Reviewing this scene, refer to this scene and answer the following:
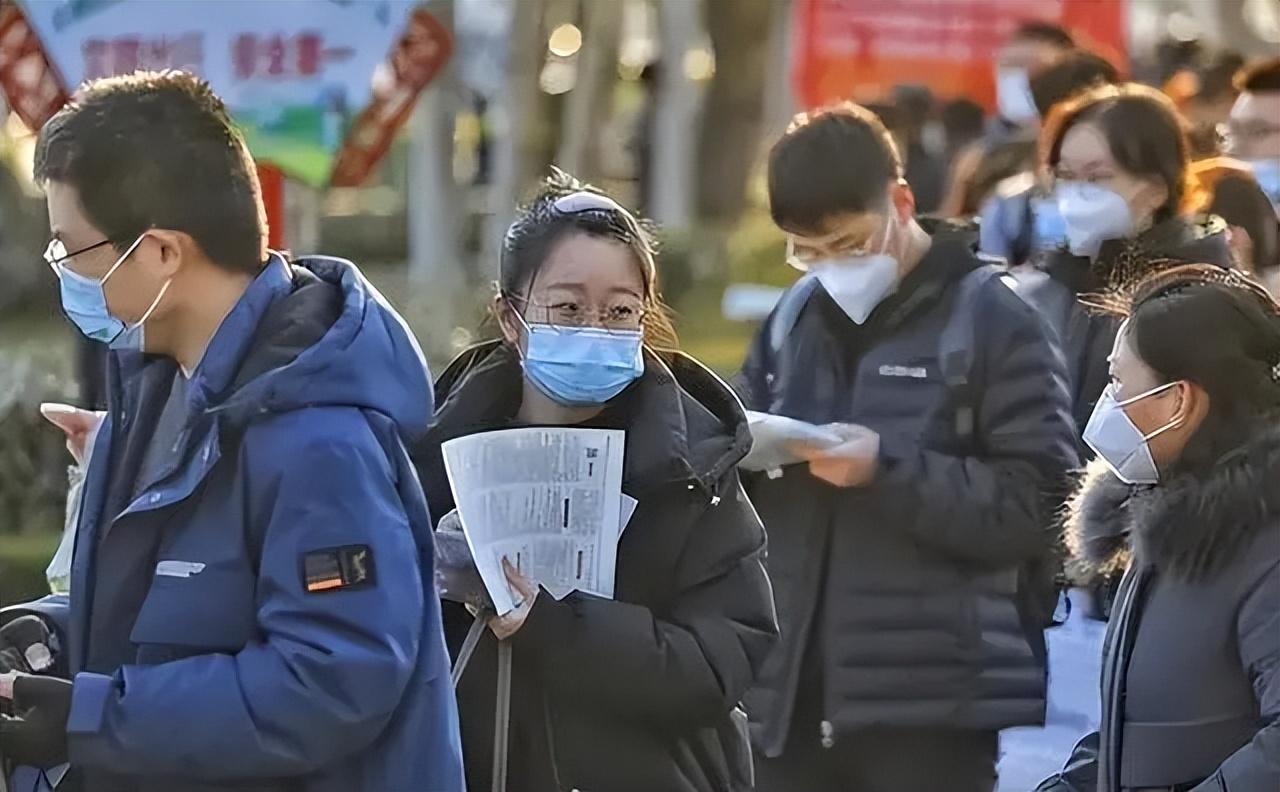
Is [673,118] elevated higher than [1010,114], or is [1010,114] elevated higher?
[1010,114]

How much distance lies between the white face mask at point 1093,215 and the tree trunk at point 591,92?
43.2ft

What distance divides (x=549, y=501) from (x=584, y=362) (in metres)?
0.23

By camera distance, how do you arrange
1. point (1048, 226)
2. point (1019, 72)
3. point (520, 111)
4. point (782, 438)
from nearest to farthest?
point (782, 438) → point (1048, 226) → point (1019, 72) → point (520, 111)

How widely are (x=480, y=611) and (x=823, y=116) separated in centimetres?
155

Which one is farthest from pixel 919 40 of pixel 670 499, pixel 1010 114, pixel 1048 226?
pixel 670 499

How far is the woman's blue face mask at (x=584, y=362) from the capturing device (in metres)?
3.44

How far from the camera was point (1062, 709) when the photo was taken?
551 cm

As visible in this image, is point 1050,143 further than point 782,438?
Yes

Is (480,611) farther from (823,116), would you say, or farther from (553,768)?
(823,116)

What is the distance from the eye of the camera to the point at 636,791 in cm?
331

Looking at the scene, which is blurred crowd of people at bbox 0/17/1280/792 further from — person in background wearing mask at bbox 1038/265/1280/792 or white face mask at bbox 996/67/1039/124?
white face mask at bbox 996/67/1039/124

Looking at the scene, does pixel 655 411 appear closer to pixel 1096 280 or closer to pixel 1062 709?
pixel 1096 280

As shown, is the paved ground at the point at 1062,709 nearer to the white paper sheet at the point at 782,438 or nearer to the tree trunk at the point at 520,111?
the white paper sheet at the point at 782,438

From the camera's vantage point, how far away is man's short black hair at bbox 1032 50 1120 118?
734cm
